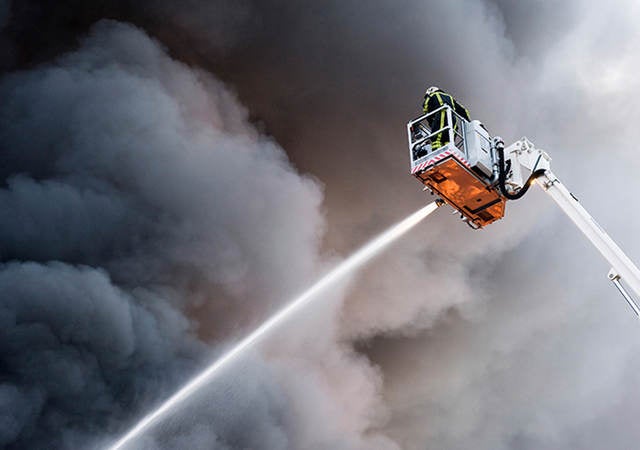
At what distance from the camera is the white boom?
958cm

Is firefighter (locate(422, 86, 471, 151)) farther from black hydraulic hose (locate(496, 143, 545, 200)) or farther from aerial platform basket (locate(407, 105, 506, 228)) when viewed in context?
black hydraulic hose (locate(496, 143, 545, 200))

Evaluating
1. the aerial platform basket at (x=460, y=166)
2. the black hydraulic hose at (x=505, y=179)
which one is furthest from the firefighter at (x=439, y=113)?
the black hydraulic hose at (x=505, y=179)

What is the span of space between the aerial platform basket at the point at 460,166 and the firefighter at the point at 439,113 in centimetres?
2

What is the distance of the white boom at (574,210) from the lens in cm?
958

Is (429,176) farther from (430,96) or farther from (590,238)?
(590,238)

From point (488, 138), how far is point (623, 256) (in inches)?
123

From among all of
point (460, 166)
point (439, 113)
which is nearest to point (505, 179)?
point (460, 166)

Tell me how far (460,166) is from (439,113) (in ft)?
4.05

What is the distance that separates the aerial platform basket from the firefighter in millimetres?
21

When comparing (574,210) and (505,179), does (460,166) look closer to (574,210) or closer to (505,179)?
(505,179)

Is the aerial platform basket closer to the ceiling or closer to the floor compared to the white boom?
closer to the ceiling

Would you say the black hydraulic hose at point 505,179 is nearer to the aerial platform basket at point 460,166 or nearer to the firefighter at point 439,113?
the aerial platform basket at point 460,166

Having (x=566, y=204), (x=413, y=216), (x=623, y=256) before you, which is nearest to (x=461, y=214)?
(x=413, y=216)

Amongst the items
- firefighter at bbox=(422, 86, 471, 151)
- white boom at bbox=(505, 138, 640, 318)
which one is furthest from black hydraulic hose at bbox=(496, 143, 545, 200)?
firefighter at bbox=(422, 86, 471, 151)
